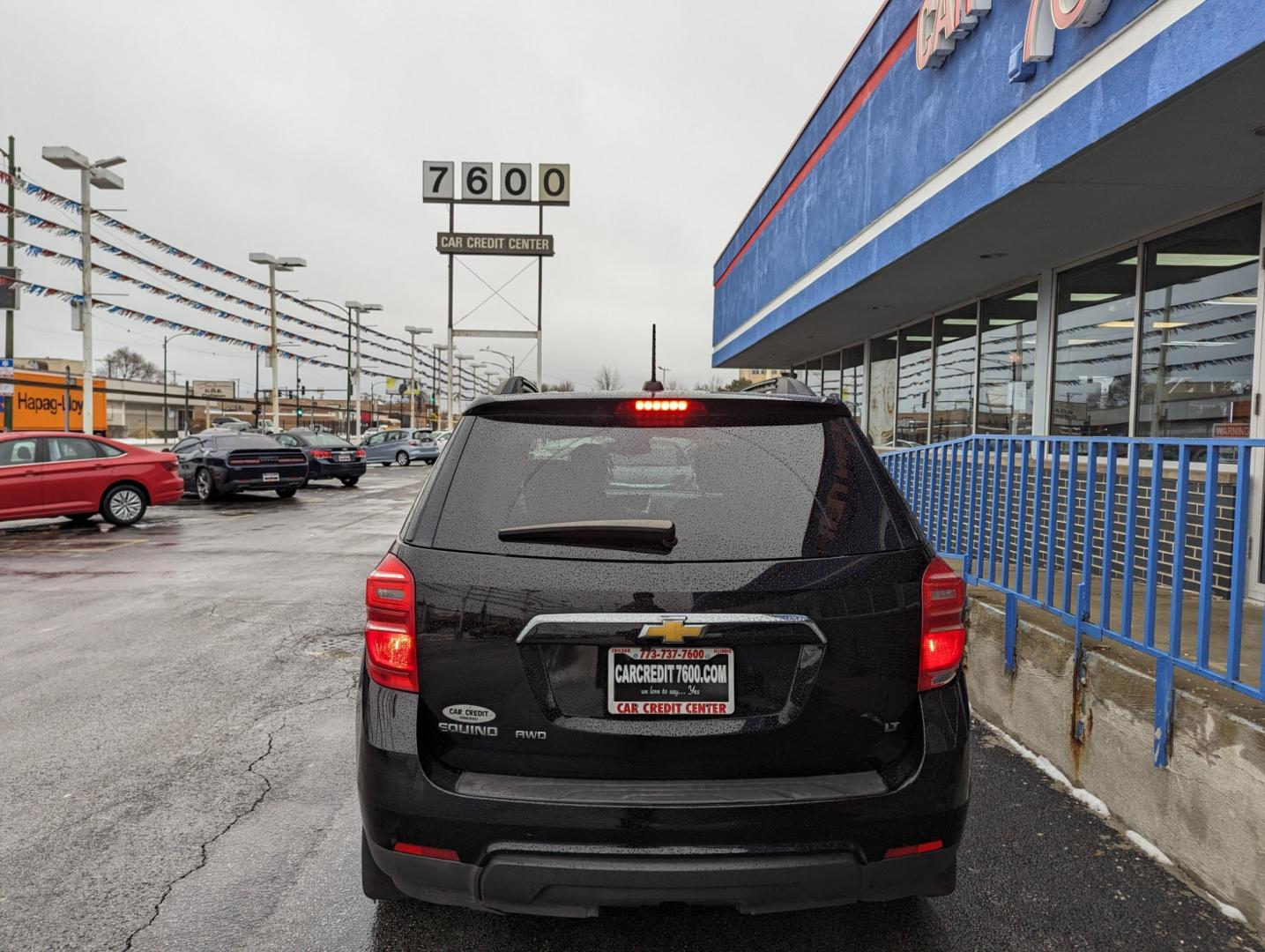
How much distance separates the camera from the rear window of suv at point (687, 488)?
2.26 m

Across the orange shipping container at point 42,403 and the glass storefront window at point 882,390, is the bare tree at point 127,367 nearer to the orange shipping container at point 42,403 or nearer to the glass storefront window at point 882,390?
the orange shipping container at point 42,403

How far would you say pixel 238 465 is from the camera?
61.5 feet

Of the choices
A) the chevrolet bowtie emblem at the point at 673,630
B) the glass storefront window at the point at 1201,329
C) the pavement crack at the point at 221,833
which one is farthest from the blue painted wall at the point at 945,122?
the pavement crack at the point at 221,833

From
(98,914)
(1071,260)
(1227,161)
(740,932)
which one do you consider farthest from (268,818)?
(1071,260)

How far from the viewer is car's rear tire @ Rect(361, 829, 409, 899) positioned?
242cm

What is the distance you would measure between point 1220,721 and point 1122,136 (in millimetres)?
3974

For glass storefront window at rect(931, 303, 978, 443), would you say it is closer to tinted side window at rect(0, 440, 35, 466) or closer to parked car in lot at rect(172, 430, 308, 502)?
tinted side window at rect(0, 440, 35, 466)

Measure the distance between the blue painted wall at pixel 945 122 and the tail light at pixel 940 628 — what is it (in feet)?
11.7

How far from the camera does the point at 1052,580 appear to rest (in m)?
4.20

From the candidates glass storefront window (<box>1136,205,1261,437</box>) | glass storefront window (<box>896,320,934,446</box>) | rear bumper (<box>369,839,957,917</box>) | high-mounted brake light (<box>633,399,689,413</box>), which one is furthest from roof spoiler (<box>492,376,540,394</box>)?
glass storefront window (<box>896,320,934,446</box>)

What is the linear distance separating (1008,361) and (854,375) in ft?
25.1

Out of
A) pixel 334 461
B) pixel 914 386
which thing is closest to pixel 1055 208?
pixel 914 386

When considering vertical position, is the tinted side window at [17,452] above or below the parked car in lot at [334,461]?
above

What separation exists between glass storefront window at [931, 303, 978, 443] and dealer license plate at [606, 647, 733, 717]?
1034 centimetres
